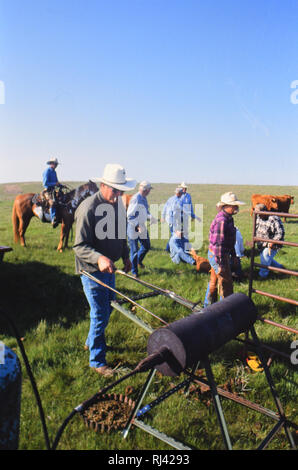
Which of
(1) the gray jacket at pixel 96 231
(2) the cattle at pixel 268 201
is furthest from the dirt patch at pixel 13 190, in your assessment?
(1) the gray jacket at pixel 96 231

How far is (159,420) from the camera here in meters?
3.59

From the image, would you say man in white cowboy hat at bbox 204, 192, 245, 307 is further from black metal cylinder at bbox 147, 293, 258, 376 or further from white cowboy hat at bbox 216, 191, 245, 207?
black metal cylinder at bbox 147, 293, 258, 376

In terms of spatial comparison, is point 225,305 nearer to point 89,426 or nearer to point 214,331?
point 214,331

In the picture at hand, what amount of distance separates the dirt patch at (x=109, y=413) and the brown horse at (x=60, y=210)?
9144mm

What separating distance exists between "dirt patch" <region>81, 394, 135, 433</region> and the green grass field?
0.29ft

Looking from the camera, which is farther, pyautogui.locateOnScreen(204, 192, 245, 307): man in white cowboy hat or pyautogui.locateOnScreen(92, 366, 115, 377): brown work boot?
pyautogui.locateOnScreen(204, 192, 245, 307): man in white cowboy hat

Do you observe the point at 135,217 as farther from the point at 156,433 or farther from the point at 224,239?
the point at 156,433

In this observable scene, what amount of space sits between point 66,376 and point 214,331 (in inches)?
102

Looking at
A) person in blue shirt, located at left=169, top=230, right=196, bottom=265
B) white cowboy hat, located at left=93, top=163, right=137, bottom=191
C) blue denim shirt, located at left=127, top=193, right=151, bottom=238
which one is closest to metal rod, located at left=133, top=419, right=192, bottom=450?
white cowboy hat, located at left=93, top=163, right=137, bottom=191

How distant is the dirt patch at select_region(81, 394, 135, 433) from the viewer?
3.49m

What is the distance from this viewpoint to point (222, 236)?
5.76 meters

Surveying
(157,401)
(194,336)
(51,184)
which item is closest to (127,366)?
(157,401)

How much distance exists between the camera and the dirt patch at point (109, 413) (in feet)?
11.4
